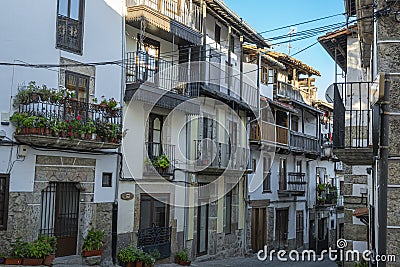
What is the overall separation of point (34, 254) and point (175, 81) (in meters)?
8.43

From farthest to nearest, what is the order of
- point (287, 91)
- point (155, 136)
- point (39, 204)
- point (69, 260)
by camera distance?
point (287, 91)
point (155, 136)
point (69, 260)
point (39, 204)

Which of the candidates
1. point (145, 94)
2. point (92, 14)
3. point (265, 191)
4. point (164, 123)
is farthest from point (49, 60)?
point (265, 191)

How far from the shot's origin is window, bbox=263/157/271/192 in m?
25.8

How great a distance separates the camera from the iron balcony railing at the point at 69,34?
14031 mm

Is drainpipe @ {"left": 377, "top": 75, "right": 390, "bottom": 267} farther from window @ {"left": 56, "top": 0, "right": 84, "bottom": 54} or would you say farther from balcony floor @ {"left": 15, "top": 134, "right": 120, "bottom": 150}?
window @ {"left": 56, "top": 0, "right": 84, "bottom": 54}

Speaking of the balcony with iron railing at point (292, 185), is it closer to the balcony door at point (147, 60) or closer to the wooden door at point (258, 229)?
the wooden door at point (258, 229)

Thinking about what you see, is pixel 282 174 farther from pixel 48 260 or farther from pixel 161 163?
pixel 48 260

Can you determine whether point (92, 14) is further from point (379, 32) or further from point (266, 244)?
point (266, 244)

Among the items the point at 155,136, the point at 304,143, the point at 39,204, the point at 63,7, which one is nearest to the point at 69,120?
the point at 39,204

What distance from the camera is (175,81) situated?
59.7ft

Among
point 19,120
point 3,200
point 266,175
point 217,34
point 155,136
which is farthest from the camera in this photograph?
point 266,175

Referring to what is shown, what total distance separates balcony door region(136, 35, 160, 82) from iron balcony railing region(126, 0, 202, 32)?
120 centimetres

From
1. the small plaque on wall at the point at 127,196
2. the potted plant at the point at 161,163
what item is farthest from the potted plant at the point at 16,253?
the potted plant at the point at 161,163

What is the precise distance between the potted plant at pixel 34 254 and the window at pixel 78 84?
4.51 metres
